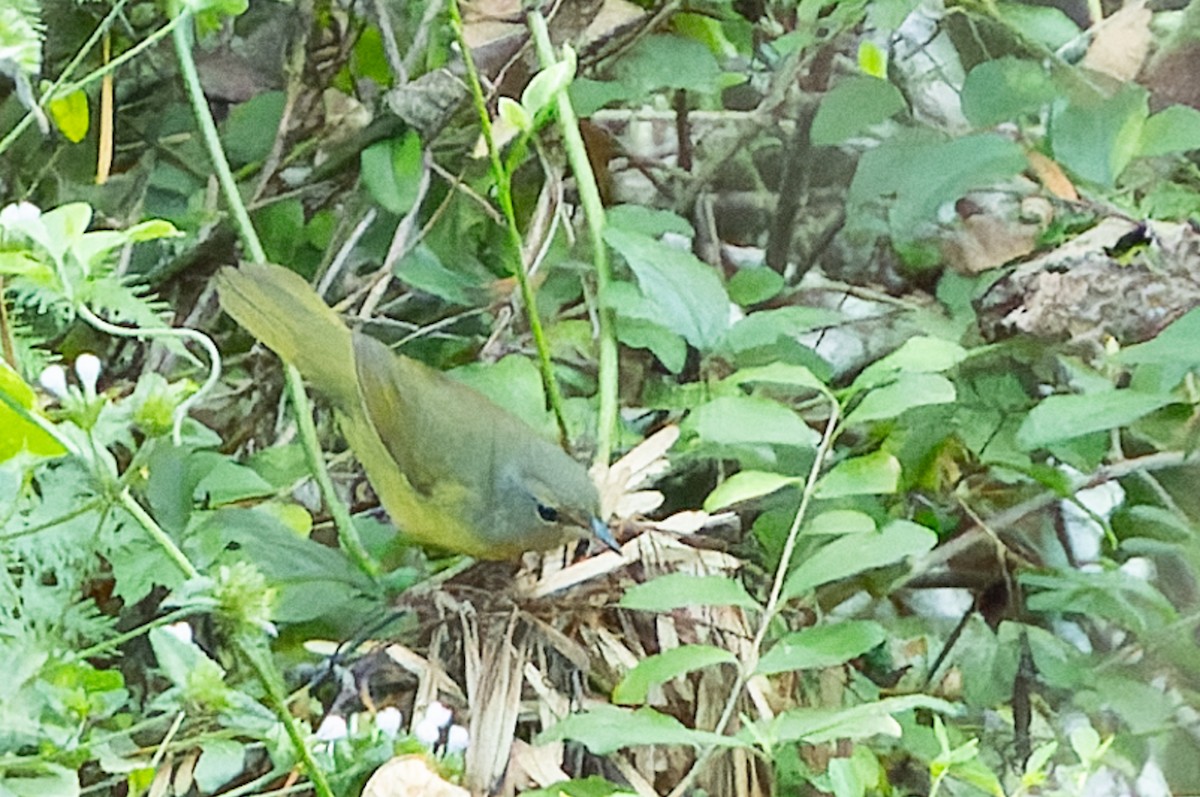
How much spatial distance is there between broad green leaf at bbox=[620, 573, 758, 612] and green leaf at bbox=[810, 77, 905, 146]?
34cm

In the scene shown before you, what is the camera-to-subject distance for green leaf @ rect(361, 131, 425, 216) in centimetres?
87

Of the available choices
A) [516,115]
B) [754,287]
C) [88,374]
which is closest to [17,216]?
[88,374]

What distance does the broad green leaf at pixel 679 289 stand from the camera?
0.75 meters

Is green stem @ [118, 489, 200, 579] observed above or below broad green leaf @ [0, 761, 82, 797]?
above

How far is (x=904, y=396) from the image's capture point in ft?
2.19

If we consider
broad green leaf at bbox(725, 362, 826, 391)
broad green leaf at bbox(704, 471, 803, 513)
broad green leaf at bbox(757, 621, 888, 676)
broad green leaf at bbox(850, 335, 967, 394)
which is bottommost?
broad green leaf at bbox(757, 621, 888, 676)

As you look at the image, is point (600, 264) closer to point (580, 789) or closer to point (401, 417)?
point (401, 417)

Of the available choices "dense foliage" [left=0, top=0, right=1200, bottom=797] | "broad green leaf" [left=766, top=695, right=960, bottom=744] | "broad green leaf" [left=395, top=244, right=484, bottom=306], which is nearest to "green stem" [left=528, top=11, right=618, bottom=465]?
"dense foliage" [left=0, top=0, right=1200, bottom=797]

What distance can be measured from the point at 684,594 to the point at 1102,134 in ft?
1.22

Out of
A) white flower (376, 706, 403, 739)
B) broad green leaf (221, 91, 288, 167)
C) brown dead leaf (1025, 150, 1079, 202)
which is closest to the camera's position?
white flower (376, 706, 403, 739)

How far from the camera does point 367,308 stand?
894mm

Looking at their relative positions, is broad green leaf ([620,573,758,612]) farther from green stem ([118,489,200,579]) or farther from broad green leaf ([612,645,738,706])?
green stem ([118,489,200,579])

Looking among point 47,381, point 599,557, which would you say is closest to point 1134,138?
point 599,557

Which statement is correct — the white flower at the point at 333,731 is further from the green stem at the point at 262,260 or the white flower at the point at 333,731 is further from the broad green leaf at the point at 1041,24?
the broad green leaf at the point at 1041,24
